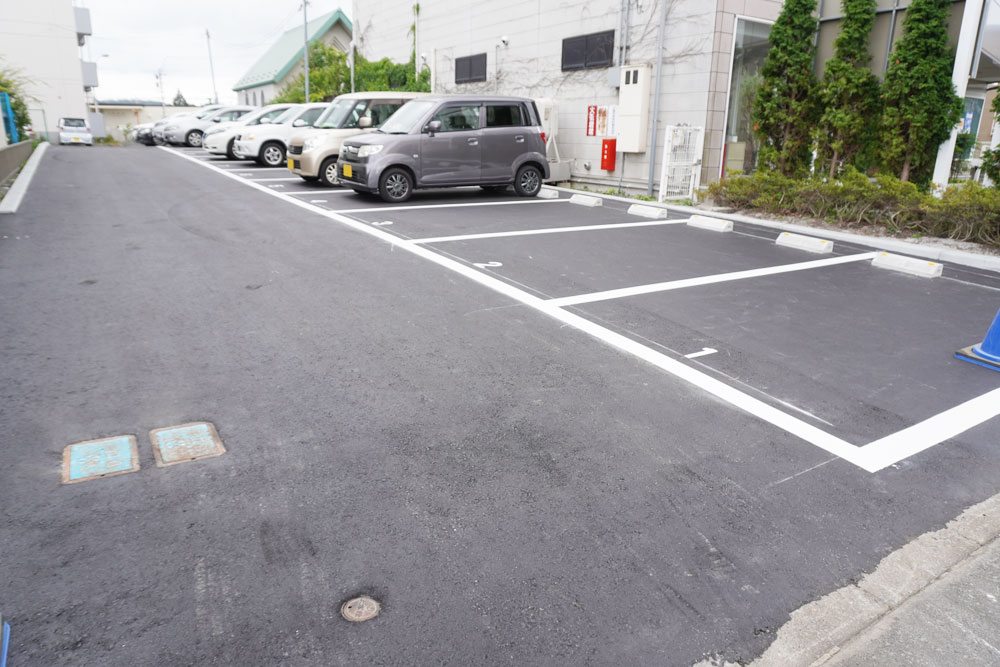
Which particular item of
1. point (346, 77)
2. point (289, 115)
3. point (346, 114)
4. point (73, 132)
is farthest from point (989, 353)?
point (73, 132)

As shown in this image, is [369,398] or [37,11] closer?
[369,398]

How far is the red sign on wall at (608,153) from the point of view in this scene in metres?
14.9

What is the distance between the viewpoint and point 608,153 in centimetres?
1499

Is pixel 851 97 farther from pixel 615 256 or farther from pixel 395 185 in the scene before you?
pixel 395 185

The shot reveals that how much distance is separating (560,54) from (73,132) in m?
24.4

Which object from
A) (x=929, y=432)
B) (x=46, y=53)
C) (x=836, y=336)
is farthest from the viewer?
(x=46, y=53)

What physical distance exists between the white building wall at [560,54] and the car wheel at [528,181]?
8.21 feet

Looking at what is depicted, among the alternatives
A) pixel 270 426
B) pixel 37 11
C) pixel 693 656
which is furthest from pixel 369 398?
pixel 37 11

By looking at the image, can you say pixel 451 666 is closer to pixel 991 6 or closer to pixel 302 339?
pixel 302 339

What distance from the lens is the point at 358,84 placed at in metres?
26.8

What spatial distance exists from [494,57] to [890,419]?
55.7ft

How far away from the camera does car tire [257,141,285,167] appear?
58.2ft

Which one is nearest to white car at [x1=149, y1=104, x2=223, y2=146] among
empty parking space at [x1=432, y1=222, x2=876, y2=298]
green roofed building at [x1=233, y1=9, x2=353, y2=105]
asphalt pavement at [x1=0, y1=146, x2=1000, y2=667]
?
green roofed building at [x1=233, y1=9, x2=353, y2=105]

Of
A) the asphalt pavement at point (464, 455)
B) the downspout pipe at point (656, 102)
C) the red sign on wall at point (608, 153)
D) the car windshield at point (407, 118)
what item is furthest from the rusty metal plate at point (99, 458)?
the red sign on wall at point (608, 153)
